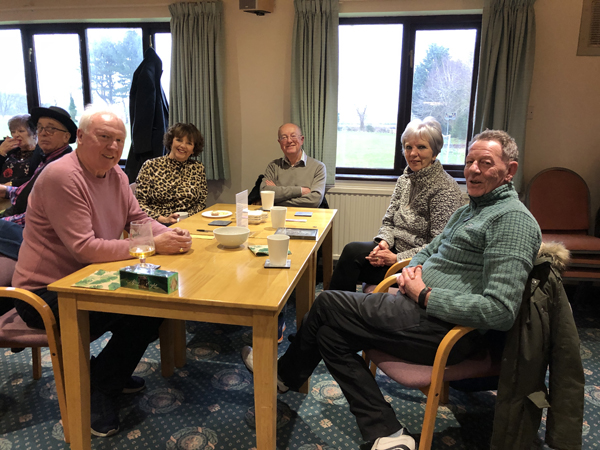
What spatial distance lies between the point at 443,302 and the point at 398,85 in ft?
9.29

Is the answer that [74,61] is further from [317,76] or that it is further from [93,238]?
[93,238]

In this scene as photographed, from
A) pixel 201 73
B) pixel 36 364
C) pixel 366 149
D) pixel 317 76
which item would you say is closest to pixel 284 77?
pixel 317 76

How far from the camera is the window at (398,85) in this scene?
3717mm

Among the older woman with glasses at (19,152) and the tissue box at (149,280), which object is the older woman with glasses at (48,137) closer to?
the older woman with glasses at (19,152)

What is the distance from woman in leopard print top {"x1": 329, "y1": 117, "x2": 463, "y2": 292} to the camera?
2.31 metres

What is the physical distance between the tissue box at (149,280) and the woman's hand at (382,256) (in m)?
1.24

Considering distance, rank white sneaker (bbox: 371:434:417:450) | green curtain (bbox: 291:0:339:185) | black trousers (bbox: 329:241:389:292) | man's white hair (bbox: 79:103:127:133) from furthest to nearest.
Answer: green curtain (bbox: 291:0:339:185)
black trousers (bbox: 329:241:389:292)
man's white hair (bbox: 79:103:127:133)
white sneaker (bbox: 371:434:417:450)

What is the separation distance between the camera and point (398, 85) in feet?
12.6

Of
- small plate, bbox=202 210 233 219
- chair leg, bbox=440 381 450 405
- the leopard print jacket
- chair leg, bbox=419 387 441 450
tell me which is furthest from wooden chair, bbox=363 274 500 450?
the leopard print jacket

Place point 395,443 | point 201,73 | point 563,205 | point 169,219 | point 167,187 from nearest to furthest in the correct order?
point 395,443 → point 169,219 → point 167,187 → point 563,205 → point 201,73

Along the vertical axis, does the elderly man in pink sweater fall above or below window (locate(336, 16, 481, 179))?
below

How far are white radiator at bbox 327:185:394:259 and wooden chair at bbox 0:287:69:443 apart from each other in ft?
8.63

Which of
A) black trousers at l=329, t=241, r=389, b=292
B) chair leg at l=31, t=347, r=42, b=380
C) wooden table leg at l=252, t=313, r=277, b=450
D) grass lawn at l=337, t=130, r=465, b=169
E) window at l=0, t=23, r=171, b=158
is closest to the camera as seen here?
wooden table leg at l=252, t=313, r=277, b=450

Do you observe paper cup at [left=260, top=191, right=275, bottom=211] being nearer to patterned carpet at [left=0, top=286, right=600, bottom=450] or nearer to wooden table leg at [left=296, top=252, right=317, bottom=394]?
wooden table leg at [left=296, top=252, right=317, bottom=394]
